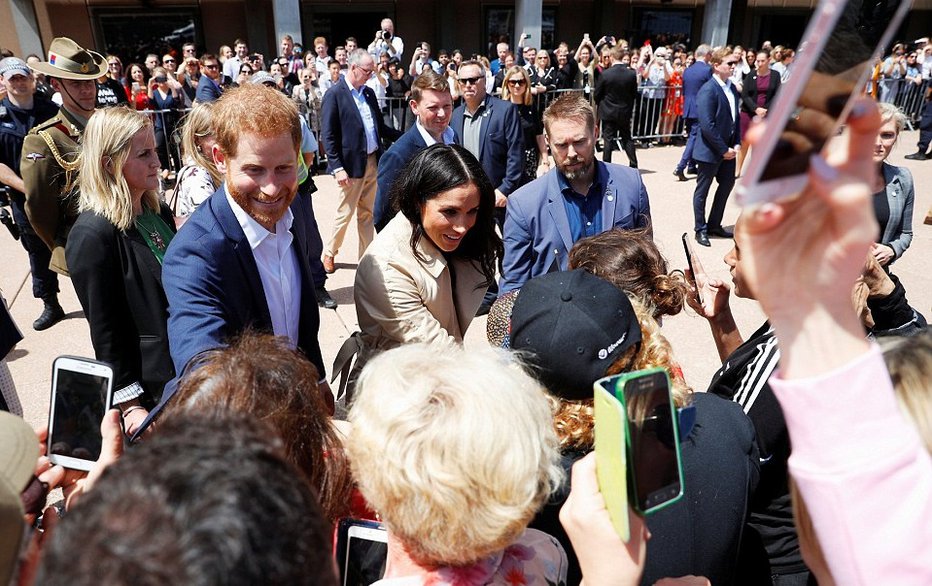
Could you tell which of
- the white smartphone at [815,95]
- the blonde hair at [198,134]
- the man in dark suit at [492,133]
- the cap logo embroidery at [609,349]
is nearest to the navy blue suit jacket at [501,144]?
the man in dark suit at [492,133]

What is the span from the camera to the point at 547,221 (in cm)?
341

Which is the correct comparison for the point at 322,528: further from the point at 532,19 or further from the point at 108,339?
the point at 532,19

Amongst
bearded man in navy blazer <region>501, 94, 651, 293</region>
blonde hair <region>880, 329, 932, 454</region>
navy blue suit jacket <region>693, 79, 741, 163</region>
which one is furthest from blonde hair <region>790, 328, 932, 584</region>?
navy blue suit jacket <region>693, 79, 741, 163</region>

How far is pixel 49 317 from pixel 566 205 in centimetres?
428

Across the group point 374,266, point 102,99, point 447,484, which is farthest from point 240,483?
point 102,99

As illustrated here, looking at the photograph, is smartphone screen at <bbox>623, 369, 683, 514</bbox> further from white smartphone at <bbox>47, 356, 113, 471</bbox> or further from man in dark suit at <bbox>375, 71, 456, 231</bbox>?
man in dark suit at <bbox>375, 71, 456, 231</bbox>

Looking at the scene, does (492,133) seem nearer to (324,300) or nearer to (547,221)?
(324,300)

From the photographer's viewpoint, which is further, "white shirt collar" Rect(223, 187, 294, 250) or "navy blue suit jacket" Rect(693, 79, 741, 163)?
"navy blue suit jacket" Rect(693, 79, 741, 163)

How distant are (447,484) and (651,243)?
1.49m

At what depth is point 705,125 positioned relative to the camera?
6.64 meters

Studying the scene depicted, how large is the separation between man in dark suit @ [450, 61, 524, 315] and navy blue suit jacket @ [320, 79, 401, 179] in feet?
3.47

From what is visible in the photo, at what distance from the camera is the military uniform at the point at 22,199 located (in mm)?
4875

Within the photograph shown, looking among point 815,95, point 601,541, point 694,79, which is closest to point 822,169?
point 815,95

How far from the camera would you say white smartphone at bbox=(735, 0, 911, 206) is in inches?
24.8
